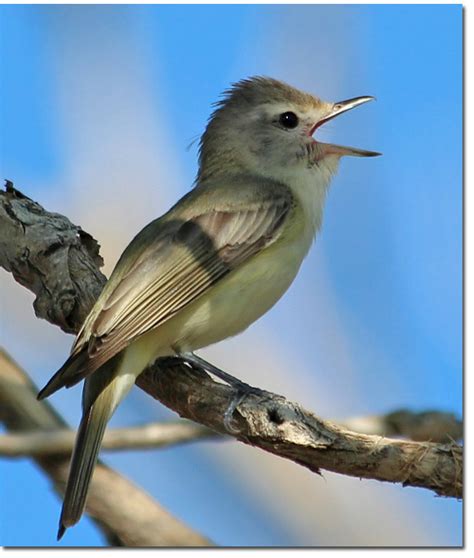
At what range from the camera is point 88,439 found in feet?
13.1

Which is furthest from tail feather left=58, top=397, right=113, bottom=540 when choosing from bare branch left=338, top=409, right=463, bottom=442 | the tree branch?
bare branch left=338, top=409, right=463, bottom=442

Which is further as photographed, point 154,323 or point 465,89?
point 465,89

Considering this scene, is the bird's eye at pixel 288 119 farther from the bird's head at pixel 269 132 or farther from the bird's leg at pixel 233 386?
the bird's leg at pixel 233 386

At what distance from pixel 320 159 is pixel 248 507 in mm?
2063

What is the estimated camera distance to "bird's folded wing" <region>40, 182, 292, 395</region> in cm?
404

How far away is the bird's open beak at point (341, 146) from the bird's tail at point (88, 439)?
1.73m

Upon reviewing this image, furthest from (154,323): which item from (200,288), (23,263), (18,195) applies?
(18,195)

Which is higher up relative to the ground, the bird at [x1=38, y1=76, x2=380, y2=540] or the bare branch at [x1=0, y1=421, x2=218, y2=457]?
the bird at [x1=38, y1=76, x2=380, y2=540]

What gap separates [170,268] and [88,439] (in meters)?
0.88

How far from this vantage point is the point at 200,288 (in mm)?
4379

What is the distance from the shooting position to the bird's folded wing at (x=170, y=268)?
4043mm

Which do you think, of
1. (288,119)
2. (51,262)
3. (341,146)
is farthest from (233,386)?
(288,119)

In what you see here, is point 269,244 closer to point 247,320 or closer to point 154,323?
point 247,320

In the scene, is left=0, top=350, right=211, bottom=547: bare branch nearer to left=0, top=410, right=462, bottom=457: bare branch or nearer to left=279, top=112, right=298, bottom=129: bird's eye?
left=0, top=410, right=462, bottom=457: bare branch
